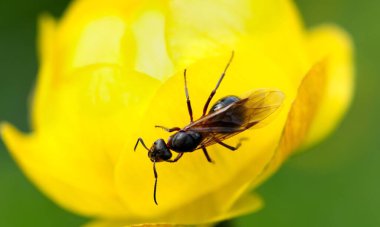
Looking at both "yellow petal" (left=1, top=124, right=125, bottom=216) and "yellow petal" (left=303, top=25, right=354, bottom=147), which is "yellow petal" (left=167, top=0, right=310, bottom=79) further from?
"yellow petal" (left=1, top=124, right=125, bottom=216)

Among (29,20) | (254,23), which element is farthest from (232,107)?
(29,20)

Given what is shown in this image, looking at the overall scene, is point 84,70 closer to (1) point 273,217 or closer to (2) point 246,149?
(2) point 246,149

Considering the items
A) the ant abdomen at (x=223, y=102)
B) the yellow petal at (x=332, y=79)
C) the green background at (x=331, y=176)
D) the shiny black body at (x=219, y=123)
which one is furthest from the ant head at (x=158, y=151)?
the green background at (x=331, y=176)

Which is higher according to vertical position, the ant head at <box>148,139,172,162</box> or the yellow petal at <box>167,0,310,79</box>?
the yellow petal at <box>167,0,310,79</box>

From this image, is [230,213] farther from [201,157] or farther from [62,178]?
[62,178]

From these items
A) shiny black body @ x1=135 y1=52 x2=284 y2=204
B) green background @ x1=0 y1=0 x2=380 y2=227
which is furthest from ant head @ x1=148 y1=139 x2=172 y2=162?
green background @ x1=0 y1=0 x2=380 y2=227
